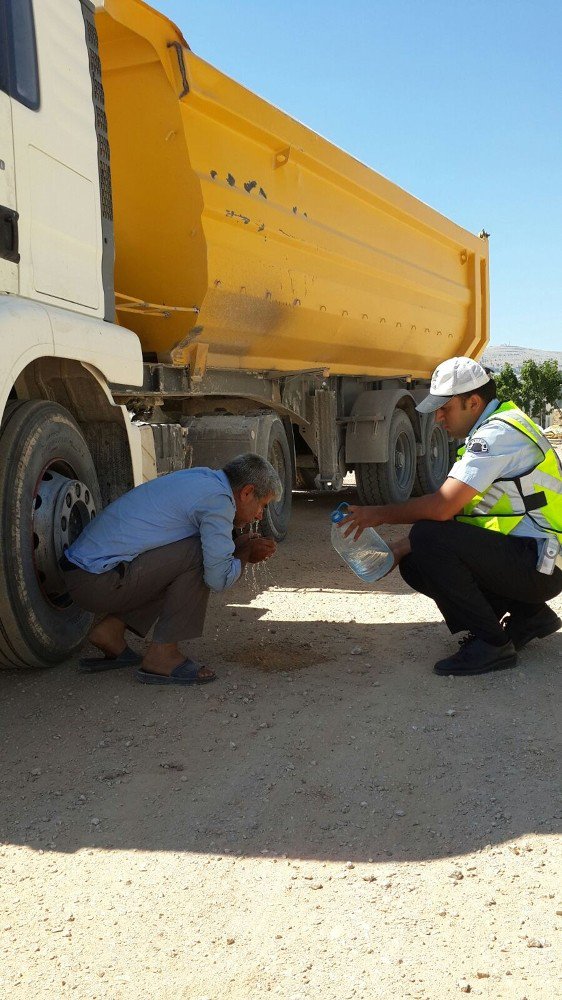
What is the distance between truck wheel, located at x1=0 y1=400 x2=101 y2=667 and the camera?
126 inches

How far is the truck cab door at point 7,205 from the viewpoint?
306 cm

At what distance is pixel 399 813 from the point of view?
98.8 inches

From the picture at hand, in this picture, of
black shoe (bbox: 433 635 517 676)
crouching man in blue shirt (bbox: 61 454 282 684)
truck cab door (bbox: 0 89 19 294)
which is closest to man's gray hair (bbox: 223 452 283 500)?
crouching man in blue shirt (bbox: 61 454 282 684)

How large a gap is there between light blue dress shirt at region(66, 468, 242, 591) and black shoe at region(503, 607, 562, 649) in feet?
4.12

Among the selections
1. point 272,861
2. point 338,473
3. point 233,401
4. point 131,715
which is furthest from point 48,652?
point 338,473

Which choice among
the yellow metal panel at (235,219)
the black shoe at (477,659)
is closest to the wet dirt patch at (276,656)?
the black shoe at (477,659)

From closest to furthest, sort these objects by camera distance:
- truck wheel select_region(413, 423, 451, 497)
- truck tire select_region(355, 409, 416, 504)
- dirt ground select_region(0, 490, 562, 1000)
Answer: dirt ground select_region(0, 490, 562, 1000) < truck tire select_region(355, 409, 416, 504) < truck wheel select_region(413, 423, 451, 497)

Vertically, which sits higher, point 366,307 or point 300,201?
point 300,201

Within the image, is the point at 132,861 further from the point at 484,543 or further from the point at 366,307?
the point at 366,307

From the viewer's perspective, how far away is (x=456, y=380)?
372cm

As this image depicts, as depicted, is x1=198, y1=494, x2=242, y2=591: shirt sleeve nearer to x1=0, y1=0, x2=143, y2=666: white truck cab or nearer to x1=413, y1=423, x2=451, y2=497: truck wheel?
x1=0, y1=0, x2=143, y2=666: white truck cab

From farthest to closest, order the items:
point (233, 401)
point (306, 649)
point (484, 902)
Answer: point (233, 401)
point (306, 649)
point (484, 902)

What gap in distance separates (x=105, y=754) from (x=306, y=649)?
1350mm

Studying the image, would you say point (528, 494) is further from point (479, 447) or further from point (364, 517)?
point (364, 517)
